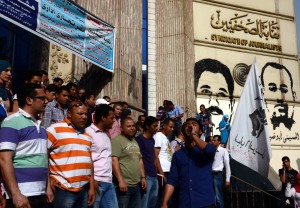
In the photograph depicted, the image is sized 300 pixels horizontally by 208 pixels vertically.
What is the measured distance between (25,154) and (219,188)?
508 cm

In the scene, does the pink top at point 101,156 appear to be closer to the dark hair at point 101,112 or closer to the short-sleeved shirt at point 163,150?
the dark hair at point 101,112

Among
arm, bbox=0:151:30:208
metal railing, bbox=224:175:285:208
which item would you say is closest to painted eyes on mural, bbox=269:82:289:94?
metal railing, bbox=224:175:285:208

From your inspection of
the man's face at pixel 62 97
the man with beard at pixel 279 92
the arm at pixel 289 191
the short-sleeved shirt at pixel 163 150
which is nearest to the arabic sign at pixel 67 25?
the man's face at pixel 62 97

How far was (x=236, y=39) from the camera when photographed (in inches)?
692

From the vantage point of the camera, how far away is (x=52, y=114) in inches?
199

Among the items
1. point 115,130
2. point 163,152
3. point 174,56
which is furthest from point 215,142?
point 174,56

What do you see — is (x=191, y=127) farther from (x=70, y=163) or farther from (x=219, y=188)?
(x=219, y=188)

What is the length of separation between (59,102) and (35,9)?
2263 millimetres

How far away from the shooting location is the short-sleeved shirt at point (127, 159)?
15.5 ft

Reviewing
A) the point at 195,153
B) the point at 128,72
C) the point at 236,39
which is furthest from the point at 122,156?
the point at 236,39

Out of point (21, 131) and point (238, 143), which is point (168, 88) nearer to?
point (238, 143)

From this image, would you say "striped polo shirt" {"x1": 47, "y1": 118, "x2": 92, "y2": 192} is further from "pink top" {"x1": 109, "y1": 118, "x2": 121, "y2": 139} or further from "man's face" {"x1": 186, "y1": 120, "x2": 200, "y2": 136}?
"pink top" {"x1": 109, "y1": 118, "x2": 121, "y2": 139}

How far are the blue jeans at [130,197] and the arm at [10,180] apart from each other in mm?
1892

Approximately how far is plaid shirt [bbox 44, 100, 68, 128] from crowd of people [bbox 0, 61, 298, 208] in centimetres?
1
